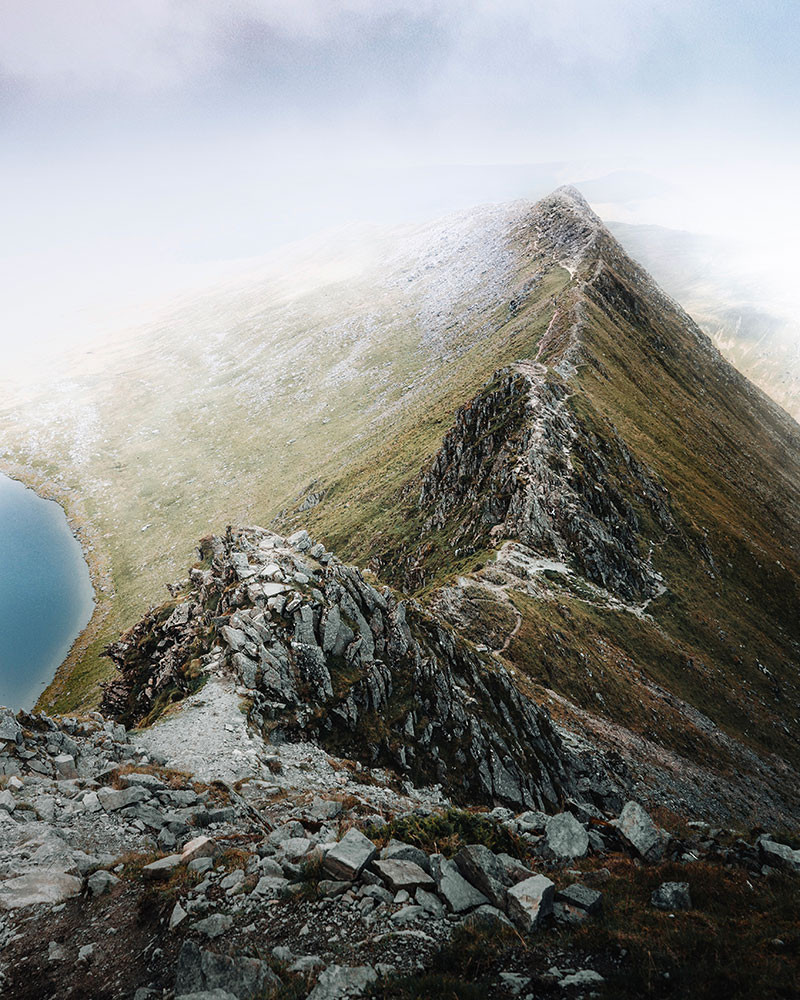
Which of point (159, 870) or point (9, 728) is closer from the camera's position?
point (159, 870)

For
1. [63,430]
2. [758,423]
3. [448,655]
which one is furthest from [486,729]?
[63,430]

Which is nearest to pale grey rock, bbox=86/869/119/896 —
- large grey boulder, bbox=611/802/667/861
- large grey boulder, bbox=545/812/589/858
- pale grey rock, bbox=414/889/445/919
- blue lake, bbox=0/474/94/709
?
pale grey rock, bbox=414/889/445/919

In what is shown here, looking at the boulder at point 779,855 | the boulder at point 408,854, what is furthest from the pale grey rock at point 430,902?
the boulder at point 779,855

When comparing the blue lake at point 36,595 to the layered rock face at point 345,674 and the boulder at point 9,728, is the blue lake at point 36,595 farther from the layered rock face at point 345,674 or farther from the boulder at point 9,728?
the boulder at point 9,728

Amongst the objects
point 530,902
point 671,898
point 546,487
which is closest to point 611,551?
point 546,487

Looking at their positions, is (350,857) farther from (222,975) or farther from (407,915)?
(222,975)

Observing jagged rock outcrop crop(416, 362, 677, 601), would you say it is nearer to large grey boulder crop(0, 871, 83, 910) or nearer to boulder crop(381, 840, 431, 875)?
boulder crop(381, 840, 431, 875)
